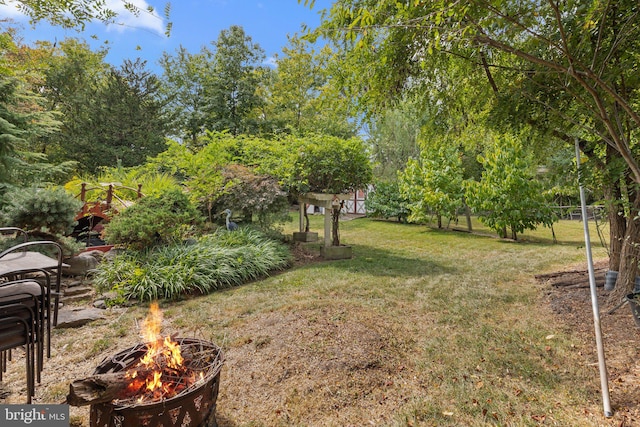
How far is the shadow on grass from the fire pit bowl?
3.68m

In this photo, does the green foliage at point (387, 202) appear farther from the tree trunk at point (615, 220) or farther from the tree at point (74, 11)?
the tree at point (74, 11)

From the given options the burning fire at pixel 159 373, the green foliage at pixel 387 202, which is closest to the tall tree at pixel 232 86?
the green foliage at pixel 387 202

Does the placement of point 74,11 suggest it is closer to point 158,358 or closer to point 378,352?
point 158,358

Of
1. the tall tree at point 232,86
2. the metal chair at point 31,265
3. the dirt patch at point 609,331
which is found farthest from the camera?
the tall tree at point 232,86

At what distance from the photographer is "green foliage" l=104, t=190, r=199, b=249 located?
15.3 ft

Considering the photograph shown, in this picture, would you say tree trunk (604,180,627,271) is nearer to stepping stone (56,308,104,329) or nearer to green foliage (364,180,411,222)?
stepping stone (56,308,104,329)

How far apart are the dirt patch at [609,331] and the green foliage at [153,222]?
515 cm

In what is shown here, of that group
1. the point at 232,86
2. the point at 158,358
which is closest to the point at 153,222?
the point at 158,358

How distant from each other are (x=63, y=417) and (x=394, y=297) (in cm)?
322

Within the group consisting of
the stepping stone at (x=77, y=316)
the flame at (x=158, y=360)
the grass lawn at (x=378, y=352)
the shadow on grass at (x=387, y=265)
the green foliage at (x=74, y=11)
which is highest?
the green foliage at (x=74, y=11)

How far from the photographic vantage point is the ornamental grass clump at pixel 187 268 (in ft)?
13.2

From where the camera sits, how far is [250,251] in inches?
211

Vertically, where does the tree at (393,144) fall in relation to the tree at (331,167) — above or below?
above

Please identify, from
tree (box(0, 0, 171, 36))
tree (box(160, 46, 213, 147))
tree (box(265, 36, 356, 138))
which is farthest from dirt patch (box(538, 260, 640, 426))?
tree (box(160, 46, 213, 147))
